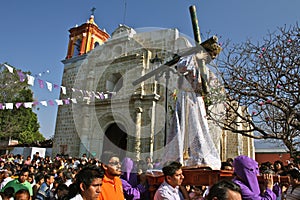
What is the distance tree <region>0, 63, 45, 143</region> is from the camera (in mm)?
19375

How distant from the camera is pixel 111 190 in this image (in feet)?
9.55

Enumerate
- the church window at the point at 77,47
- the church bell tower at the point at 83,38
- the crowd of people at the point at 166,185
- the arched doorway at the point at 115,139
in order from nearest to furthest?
the crowd of people at the point at 166,185, the arched doorway at the point at 115,139, the church bell tower at the point at 83,38, the church window at the point at 77,47

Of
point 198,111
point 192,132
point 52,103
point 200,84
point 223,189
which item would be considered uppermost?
point 52,103

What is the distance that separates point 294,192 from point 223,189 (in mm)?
1965

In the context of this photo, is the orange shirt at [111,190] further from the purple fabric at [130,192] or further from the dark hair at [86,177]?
the dark hair at [86,177]

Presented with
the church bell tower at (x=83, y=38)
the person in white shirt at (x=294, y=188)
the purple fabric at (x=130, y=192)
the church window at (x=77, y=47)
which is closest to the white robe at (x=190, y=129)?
the purple fabric at (x=130, y=192)

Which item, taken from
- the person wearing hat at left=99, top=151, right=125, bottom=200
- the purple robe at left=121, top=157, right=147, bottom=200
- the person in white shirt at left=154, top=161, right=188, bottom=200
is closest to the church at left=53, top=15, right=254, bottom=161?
the purple robe at left=121, top=157, right=147, bottom=200

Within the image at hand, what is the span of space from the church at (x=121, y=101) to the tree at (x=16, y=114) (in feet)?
16.1

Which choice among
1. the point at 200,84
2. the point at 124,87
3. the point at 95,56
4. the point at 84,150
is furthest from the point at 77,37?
the point at 200,84

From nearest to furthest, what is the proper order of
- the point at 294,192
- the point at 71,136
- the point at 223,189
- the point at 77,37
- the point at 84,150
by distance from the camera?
the point at 223,189, the point at 294,192, the point at 84,150, the point at 71,136, the point at 77,37

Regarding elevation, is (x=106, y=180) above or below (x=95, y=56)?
below

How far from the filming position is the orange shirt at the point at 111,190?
2.84 metres

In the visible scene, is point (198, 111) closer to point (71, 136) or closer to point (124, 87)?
point (124, 87)

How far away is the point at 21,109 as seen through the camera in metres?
24.1
